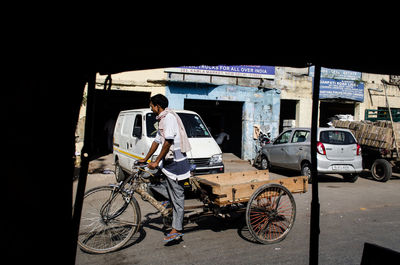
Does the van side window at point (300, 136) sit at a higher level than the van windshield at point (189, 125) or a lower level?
lower

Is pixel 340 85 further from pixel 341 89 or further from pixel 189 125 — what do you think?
pixel 189 125

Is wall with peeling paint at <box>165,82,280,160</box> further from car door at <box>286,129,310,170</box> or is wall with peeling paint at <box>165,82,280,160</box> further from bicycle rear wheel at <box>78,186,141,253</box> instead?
bicycle rear wheel at <box>78,186,141,253</box>

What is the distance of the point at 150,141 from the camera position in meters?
6.46

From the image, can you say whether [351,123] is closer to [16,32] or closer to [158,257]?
[158,257]

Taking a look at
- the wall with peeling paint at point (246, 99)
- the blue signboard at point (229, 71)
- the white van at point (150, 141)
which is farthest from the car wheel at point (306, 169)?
the blue signboard at point (229, 71)

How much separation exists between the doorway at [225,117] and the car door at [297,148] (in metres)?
5.01

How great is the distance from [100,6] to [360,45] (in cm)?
121

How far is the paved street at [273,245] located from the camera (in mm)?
3453

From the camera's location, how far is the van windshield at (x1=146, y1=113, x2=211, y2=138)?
22.4 feet

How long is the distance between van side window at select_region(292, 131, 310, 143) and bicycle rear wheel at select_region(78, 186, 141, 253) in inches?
268

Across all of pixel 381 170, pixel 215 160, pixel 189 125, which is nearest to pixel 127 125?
pixel 189 125

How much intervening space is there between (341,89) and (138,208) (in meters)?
13.9

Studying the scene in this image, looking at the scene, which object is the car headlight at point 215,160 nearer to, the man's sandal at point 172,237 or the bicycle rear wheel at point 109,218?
the man's sandal at point 172,237

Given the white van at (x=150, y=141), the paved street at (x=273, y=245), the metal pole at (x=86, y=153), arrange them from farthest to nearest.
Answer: the white van at (x=150, y=141) → the paved street at (x=273, y=245) → the metal pole at (x=86, y=153)
